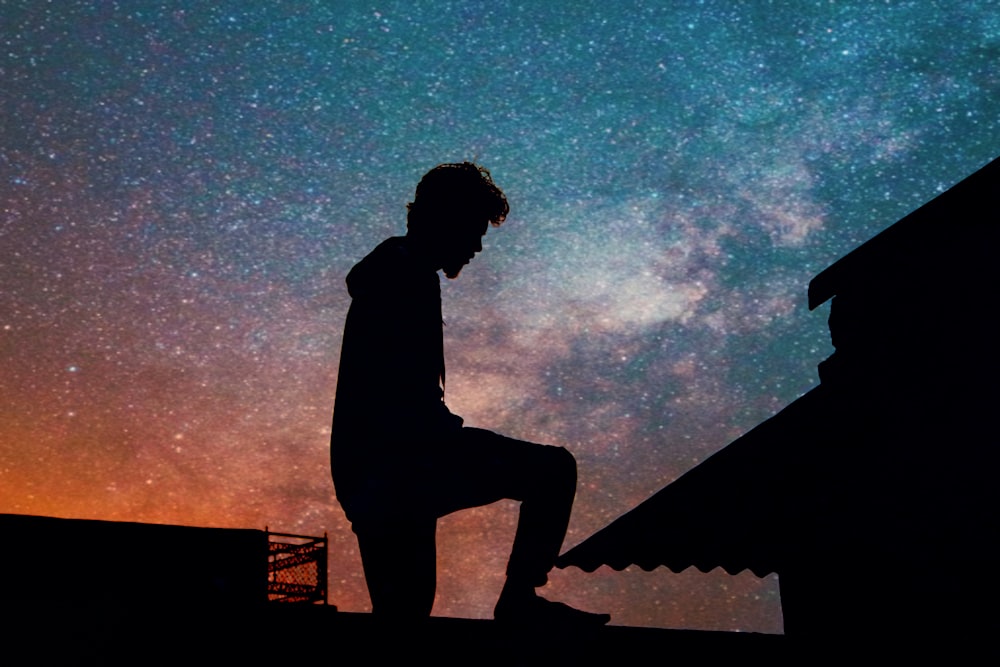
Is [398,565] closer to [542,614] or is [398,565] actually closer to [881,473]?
[542,614]

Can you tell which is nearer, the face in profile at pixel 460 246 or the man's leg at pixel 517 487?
the man's leg at pixel 517 487

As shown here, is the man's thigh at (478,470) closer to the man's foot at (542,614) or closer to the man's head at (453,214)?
the man's foot at (542,614)

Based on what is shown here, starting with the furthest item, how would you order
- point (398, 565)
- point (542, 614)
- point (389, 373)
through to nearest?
point (389, 373)
point (398, 565)
point (542, 614)

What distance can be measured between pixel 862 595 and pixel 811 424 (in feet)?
5.80

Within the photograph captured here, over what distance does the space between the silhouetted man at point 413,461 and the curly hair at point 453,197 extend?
173 millimetres

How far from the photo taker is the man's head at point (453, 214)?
3.03 metres

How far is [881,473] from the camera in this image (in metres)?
7.74

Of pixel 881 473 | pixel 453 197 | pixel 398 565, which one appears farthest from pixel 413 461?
pixel 881 473

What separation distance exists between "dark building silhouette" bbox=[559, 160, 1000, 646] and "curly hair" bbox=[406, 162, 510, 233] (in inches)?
193

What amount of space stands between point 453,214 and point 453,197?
0.06 meters

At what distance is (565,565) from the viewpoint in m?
7.82

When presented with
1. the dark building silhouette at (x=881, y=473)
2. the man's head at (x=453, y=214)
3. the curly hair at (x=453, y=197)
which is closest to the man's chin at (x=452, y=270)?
the man's head at (x=453, y=214)

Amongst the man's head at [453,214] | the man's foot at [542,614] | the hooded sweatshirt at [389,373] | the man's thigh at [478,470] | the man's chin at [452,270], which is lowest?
the man's foot at [542,614]

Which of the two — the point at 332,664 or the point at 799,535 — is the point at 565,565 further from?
the point at 332,664
